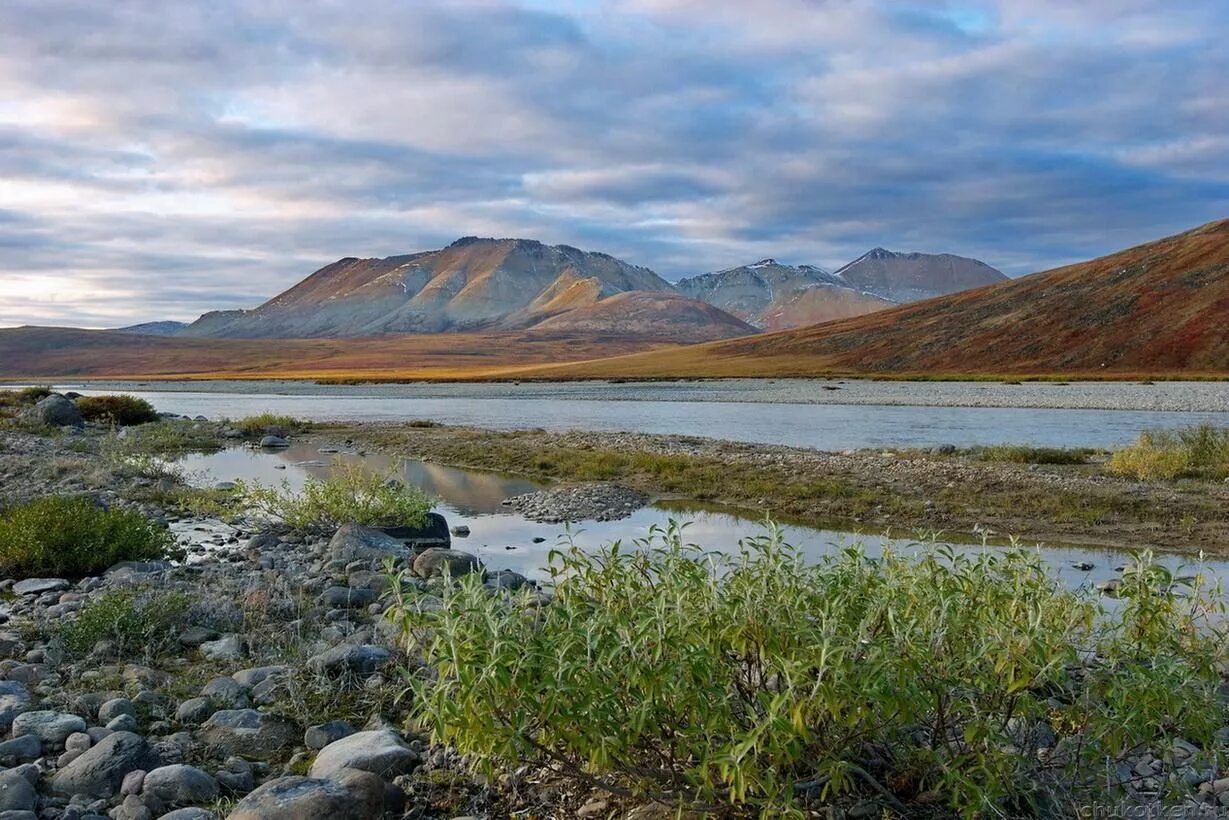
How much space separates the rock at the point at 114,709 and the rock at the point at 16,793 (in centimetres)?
132

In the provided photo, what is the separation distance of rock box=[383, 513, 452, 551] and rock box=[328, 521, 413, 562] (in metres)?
0.76

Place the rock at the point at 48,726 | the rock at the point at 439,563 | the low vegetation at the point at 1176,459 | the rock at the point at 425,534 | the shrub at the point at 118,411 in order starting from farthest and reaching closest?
the shrub at the point at 118,411 < the low vegetation at the point at 1176,459 < the rock at the point at 425,534 < the rock at the point at 439,563 < the rock at the point at 48,726

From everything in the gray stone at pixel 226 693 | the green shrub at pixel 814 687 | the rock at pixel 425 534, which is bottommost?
the rock at pixel 425 534

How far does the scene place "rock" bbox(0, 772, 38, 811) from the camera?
544cm

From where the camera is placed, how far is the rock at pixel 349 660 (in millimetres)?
8117

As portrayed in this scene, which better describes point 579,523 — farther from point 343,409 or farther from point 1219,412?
point 343,409

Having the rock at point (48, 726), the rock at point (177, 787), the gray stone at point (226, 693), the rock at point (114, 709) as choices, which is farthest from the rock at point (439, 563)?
the rock at point (177, 787)

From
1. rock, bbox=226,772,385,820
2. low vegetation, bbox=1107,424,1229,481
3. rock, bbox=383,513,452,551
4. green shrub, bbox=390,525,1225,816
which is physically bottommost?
rock, bbox=383,513,452,551

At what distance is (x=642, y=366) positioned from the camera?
151125 mm

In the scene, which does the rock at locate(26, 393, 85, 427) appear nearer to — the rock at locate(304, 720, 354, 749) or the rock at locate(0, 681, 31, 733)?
the rock at locate(0, 681, 31, 733)

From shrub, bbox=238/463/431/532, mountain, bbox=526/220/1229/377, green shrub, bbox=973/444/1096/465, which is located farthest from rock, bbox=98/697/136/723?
mountain, bbox=526/220/1229/377

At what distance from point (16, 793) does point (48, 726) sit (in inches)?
48.4

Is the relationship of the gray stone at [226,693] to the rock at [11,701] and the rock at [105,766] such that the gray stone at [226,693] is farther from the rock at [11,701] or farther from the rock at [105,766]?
the rock at [11,701]

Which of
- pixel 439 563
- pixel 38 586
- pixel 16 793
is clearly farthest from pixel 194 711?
pixel 439 563
